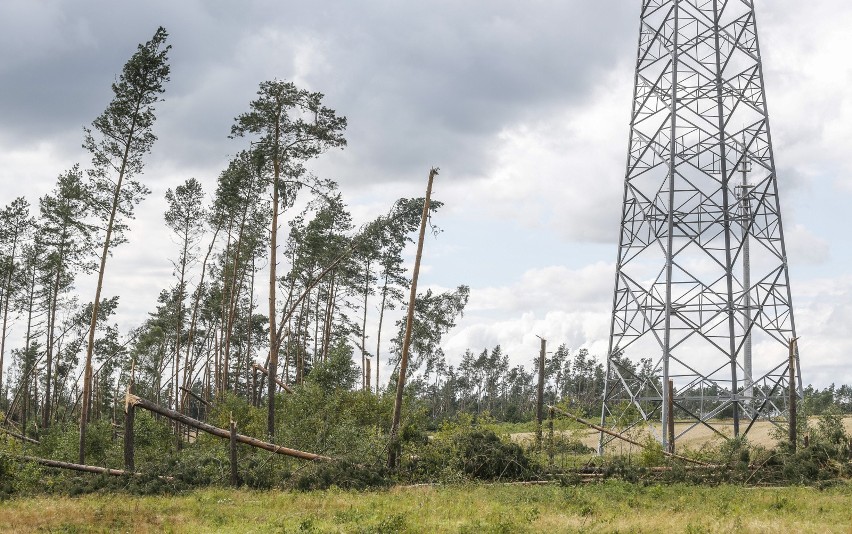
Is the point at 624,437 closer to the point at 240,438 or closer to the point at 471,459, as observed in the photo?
the point at 471,459

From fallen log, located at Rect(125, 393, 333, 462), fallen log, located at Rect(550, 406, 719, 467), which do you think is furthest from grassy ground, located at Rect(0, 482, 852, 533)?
fallen log, located at Rect(550, 406, 719, 467)

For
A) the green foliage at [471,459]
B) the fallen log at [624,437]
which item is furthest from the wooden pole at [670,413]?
the green foliage at [471,459]

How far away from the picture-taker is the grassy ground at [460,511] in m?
14.2

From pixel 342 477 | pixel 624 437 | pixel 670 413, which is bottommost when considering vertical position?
pixel 342 477

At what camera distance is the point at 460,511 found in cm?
1608

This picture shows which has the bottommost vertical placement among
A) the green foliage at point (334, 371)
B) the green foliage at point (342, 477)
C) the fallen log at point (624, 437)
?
the green foliage at point (342, 477)

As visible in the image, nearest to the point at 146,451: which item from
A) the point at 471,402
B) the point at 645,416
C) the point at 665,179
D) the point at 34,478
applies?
the point at 34,478

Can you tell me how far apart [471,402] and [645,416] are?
294 feet

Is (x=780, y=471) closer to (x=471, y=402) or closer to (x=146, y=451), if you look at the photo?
(x=146, y=451)

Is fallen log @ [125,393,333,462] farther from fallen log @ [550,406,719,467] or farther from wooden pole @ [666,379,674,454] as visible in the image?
wooden pole @ [666,379,674,454]

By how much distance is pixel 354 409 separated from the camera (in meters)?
28.9

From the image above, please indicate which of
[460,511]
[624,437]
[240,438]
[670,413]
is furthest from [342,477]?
[670,413]

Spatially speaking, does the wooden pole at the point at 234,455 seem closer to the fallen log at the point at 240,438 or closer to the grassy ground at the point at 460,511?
the fallen log at the point at 240,438

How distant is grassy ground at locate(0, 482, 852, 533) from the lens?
1425 cm
